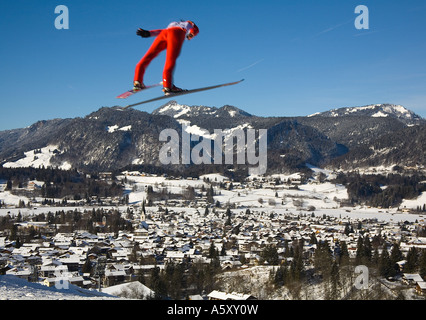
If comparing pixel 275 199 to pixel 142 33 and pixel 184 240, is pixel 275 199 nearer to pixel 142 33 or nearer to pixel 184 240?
pixel 184 240

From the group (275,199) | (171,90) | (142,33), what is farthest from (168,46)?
(275,199)

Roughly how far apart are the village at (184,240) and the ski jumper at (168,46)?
5.18 meters

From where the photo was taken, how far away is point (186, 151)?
148 m

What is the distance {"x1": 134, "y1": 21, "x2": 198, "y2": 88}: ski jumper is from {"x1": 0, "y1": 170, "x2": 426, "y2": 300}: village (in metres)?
5.18

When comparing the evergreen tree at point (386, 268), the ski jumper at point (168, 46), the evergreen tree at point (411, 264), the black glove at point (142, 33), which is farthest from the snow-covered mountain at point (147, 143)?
the black glove at point (142, 33)

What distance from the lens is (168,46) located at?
3.78 metres

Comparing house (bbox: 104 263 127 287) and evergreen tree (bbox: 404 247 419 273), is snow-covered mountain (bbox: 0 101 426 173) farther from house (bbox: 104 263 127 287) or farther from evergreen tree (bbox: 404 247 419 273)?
evergreen tree (bbox: 404 247 419 273)

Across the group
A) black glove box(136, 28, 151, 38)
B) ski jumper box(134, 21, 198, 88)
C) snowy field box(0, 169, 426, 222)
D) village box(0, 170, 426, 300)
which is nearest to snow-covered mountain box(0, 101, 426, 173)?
snowy field box(0, 169, 426, 222)

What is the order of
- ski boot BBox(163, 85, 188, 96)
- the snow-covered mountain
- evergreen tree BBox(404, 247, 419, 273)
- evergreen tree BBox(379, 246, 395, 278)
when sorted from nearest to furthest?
ski boot BBox(163, 85, 188, 96)
evergreen tree BBox(379, 246, 395, 278)
evergreen tree BBox(404, 247, 419, 273)
the snow-covered mountain

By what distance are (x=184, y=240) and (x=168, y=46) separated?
1315 inches

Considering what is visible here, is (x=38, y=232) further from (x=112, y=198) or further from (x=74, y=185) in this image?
(x=74, y=185)

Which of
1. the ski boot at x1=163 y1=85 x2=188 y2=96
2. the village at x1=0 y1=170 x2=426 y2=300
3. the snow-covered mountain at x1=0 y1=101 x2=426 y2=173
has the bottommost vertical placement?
the village at x1=0 y1=170 x2=426 y2=300

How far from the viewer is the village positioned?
67.9 feet
